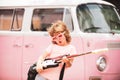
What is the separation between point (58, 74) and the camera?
180 inches

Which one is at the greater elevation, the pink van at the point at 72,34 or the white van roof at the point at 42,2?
the white van roof at the point at 42,2

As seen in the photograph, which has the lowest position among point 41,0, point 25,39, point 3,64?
point 3,64

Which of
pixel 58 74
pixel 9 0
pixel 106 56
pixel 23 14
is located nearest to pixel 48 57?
pixel 58 74

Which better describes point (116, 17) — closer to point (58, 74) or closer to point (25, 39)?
point (25, 39)

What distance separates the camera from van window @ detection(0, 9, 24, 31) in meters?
7.81

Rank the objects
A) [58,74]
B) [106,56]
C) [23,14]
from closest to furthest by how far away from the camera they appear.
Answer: [58,74] < [106,56] < [23,14]

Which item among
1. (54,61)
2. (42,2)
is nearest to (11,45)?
(42,2)

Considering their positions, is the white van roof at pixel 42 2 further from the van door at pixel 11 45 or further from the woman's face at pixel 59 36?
the woman's face at pixel 59 36

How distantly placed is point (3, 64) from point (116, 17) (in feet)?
7.69

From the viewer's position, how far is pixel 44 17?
7.58 metres

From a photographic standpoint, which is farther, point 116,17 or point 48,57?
point 116,17

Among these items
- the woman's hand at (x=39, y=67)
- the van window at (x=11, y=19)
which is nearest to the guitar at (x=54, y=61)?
the woman's hand at (x=39, y=67)

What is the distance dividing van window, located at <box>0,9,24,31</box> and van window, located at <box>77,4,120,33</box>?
1183 millimetres

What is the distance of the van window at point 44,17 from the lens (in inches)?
294
